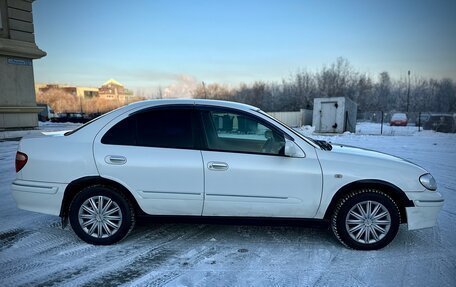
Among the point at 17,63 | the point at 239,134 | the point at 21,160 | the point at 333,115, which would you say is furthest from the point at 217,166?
the point at 333,115

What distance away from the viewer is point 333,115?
75.7ft

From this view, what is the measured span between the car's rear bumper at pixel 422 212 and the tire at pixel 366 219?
0.16m

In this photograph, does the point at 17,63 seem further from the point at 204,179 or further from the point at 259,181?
the point at 259,181

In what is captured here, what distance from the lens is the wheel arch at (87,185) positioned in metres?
3.59

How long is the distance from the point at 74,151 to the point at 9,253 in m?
1.38

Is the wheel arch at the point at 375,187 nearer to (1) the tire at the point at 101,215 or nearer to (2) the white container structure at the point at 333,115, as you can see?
(1) the tire at the point at 101,215

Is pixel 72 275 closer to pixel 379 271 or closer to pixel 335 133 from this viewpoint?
pixel 379 271

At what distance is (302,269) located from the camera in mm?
3203

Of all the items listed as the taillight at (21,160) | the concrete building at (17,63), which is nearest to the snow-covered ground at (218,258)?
the taillight at (21,160)

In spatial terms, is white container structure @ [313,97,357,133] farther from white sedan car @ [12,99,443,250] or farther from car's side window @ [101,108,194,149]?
car's side window @ [101,108,194,149]

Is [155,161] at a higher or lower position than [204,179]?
higher

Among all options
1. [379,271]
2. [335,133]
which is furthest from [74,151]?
[335,133]

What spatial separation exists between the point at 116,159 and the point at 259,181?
1711 millimetres

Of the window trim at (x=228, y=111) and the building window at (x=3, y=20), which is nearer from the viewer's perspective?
the window trim at (x=228, y=111)
